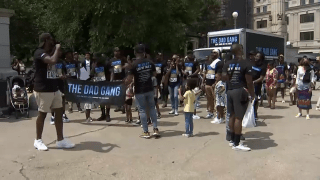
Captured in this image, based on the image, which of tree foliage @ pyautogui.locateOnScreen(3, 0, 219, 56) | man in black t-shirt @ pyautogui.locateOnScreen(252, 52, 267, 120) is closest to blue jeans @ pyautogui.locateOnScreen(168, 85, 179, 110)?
man in black t-shirt @ pyautogui.locateOnScreen(252, 52, 267, 120)

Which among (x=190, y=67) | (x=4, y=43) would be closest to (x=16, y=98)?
(x=4, y=43)

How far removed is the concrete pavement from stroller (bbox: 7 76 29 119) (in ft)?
2.86

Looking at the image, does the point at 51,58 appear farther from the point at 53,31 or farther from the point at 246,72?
the point at 53,31

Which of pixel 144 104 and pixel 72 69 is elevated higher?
pixel 72 69

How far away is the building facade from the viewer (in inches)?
2290

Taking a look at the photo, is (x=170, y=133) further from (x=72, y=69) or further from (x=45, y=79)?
(x=72, y=69)

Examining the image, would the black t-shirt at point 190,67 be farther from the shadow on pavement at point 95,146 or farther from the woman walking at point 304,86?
the shadow on pavement at point 95,146

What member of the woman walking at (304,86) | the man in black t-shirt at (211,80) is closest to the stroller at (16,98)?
the man in black t-shirt at (211,80)

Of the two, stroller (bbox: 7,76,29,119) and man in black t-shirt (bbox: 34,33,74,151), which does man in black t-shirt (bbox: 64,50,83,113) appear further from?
man in black t-shirt (bbox: 34,33,74,151)

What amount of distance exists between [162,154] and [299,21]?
61.3 metres

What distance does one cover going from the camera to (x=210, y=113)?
10.0m

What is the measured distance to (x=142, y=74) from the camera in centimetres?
716

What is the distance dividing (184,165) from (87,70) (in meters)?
5.32

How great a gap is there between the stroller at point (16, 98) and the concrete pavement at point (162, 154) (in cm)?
87
